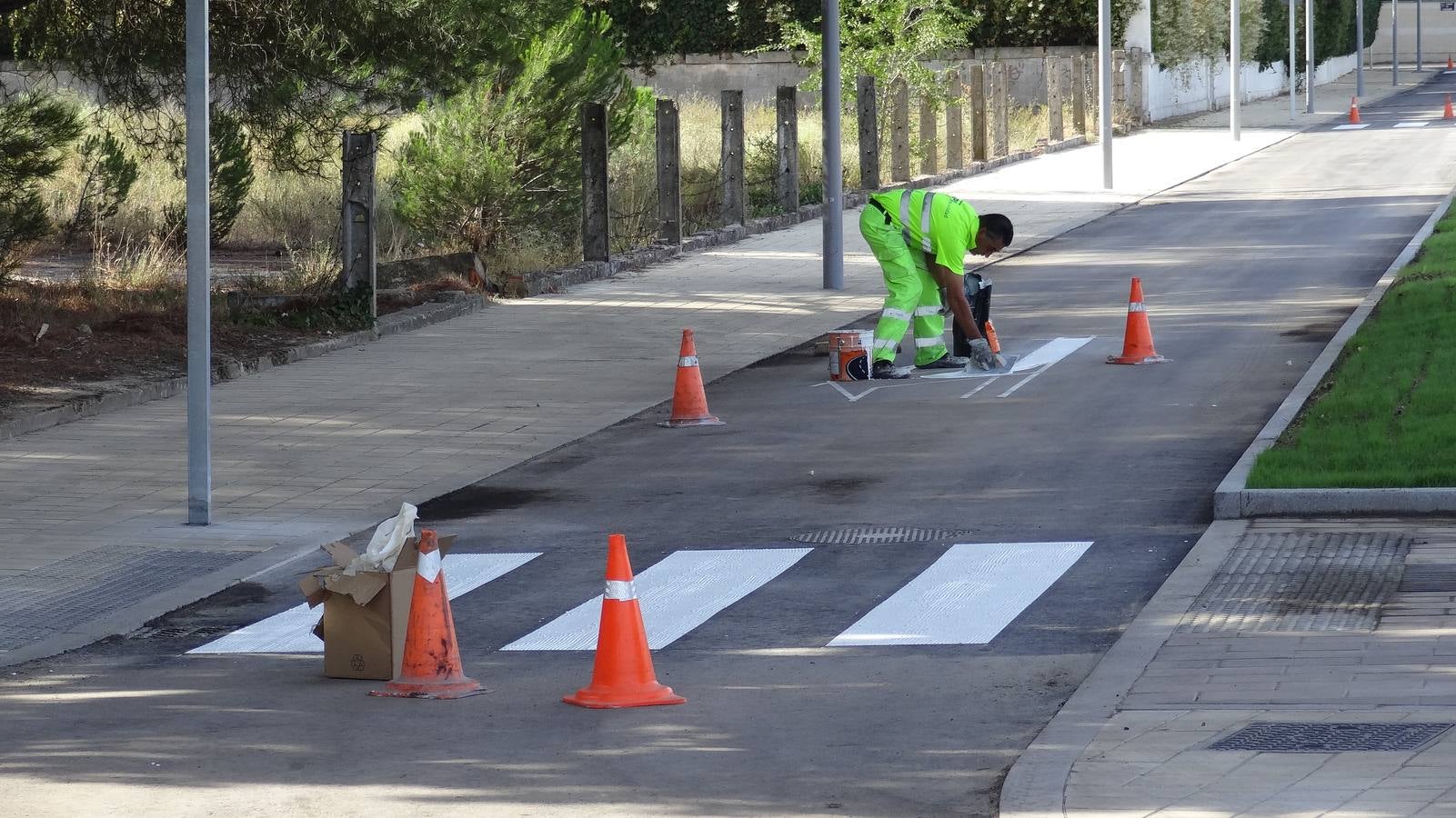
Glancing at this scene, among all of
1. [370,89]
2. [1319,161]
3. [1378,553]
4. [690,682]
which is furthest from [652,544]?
[1319,161]

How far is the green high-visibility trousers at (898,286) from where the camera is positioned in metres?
16.1

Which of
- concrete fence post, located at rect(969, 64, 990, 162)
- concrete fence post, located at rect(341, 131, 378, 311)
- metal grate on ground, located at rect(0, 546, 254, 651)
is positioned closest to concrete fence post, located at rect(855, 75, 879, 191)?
concrete fence post, located at rect(969, 64, 990, 162)

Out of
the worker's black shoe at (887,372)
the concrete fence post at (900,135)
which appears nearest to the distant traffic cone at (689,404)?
the worker's black shoe at (887,372)

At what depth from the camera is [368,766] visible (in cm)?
698

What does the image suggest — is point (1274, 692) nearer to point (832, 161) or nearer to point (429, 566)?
point (429, 566)

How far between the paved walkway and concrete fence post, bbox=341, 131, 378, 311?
74 centimetres

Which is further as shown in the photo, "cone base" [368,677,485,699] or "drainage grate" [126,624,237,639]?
"drainage grate" [126,624,237,639]

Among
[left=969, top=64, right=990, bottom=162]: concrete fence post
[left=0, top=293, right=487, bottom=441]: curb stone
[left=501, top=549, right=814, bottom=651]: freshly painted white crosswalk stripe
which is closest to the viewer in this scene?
[left=501, top=549, right=814, bottom=651]: freshly painted white crosswalk stripe

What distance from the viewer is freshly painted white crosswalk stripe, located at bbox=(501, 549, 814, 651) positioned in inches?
349

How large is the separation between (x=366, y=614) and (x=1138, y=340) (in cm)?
973

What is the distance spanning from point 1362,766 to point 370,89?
42.5 ft

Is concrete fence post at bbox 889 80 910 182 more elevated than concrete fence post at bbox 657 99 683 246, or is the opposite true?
concrete fence post at bbox 889 80 910 182

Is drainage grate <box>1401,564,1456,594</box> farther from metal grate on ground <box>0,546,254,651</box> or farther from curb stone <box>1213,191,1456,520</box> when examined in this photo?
metal grate on ground <box>0,546,254,651</box>

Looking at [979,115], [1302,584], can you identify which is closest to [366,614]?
[1302,584]
